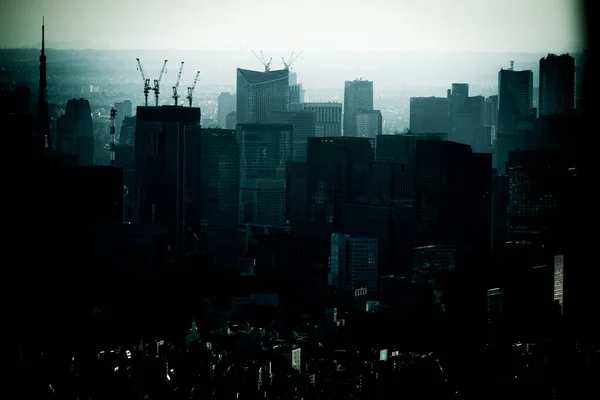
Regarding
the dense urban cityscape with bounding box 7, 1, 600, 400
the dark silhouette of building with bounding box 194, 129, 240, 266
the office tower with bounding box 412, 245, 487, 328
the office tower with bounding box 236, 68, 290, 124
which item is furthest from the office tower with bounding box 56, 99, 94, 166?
the office tower with bounding box 412, 245, 487, 328

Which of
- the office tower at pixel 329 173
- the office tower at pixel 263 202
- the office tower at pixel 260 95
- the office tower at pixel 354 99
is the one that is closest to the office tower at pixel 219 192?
the office tower at pixel 263 202

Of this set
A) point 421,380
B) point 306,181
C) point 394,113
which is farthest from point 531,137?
point 421,380

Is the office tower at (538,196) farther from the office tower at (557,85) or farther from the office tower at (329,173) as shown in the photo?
the office tower at (329,173)

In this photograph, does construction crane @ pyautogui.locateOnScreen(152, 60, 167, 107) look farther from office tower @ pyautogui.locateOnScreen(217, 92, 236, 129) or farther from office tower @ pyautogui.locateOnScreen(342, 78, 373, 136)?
office tower @ pyautogui.locateOnScreen(342, 78, 373, 136)

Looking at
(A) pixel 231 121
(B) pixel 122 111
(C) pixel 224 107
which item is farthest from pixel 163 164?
(B) pixel 122 111

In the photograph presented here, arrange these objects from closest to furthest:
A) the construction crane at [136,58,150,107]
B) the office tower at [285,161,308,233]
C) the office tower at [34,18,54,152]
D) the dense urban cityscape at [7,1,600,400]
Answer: the dense urban cityscape at [7,1,600,400], the office tower at [34,18,54,152], the construction crane at [136,58,150,107], the office tower at [285,161,308,233]

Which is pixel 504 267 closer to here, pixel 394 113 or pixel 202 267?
pixel 202 267

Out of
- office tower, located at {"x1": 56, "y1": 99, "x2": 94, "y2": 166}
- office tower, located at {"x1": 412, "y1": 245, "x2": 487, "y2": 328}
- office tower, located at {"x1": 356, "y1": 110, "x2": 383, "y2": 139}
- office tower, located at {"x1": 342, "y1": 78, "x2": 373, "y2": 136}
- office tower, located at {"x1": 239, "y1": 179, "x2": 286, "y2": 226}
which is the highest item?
office tower, located at {"x1": 342, "y1": 78, "x2": 373, "y2": 136}
